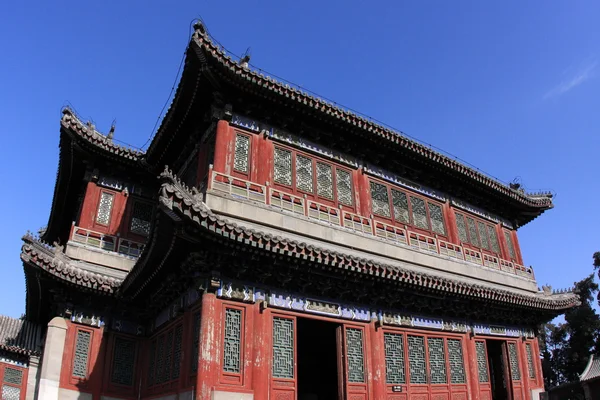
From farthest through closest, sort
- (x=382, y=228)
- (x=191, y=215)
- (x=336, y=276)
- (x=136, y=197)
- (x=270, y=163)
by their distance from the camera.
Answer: (x=136, y=197), (x=382, y=228), (x=270, y=163), (x=336, y=276), (x=191, y=215)

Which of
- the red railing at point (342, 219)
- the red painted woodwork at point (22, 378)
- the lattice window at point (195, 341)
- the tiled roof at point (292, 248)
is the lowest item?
the red painted woodwork at point (22, 378)

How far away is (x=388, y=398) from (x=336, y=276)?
11.8ft

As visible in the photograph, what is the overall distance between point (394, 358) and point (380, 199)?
524 centimetres

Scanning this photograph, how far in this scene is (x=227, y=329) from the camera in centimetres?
1088

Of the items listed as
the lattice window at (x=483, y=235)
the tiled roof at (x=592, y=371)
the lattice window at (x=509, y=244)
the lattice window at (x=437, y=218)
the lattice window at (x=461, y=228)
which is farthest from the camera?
the tiled roof at (x=592, y=371)

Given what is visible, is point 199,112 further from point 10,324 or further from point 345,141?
point 10,324

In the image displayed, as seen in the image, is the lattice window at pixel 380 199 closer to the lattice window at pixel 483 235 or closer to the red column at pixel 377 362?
the red column at pixel 377 362

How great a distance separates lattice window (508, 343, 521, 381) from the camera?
1661cm

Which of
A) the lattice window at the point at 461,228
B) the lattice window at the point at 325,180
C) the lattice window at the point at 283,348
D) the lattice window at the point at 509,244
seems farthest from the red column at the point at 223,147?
the lattice window at the point at 509,244

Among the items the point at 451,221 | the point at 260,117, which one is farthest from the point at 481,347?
the point at 260,117

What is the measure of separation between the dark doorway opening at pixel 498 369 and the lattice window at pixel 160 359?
11363 millimetres

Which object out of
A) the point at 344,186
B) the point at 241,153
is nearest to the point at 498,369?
the point at 344,186

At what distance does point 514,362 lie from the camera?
17.0 meters

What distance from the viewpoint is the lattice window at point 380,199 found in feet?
52.2
